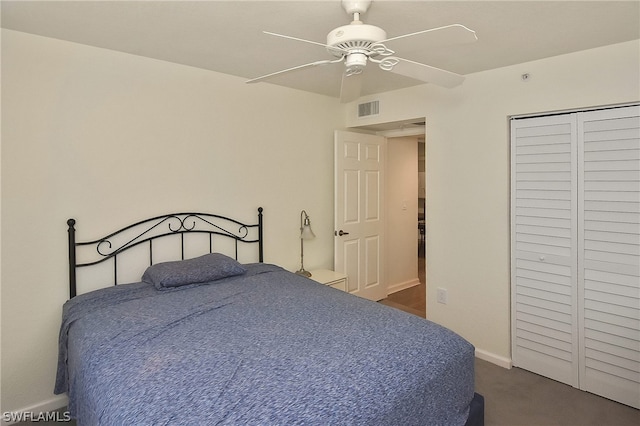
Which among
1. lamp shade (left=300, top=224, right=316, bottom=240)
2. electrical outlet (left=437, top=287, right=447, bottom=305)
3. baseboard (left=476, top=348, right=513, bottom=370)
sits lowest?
baseboard (left=476, top=348, right=513, bottom=370)

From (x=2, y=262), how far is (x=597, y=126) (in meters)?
4.01

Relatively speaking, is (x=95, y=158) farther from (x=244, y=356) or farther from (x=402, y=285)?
(x=402, y=285)

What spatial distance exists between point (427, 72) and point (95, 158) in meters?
2.26

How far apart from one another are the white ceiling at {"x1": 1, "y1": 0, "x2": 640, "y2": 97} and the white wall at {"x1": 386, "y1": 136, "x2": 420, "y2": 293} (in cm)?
225

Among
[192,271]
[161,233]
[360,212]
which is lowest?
[192,271]

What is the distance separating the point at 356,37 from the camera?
1676 mm

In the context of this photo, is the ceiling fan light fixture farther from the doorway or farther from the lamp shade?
the doorway

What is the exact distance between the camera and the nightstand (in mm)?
3591

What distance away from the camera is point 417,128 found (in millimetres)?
4332

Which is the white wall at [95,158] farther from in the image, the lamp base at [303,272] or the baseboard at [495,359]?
the baseboard at [495,359]

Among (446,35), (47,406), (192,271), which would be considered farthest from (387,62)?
(47,406)

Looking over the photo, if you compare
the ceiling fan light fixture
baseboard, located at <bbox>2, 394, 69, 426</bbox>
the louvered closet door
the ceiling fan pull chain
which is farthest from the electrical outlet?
baseboard, located at <bbox>2, 394, 69, 426</bbox>

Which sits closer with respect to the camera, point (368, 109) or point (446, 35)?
point (446, 35)

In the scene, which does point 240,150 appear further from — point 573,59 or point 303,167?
point 573,59
